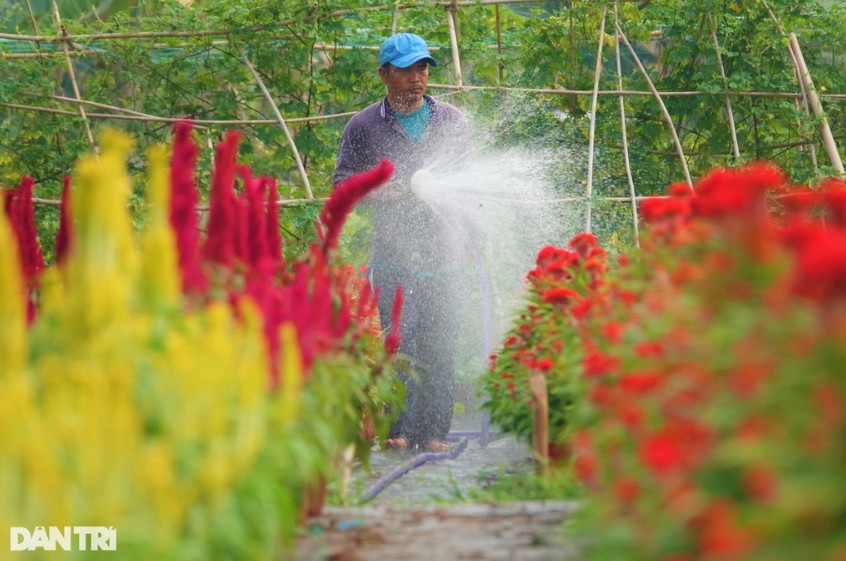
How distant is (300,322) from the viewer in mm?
2994

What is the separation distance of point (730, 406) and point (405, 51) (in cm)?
446

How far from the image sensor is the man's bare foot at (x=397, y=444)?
233 inches

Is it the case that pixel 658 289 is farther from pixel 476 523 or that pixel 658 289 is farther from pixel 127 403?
pixel 127 403

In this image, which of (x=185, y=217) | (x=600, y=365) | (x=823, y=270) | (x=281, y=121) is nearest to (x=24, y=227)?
(x=185, y=217)

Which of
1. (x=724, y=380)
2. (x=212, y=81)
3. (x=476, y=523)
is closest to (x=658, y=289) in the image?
(x=476, y=523)

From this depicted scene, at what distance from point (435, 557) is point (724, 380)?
970 millimetres

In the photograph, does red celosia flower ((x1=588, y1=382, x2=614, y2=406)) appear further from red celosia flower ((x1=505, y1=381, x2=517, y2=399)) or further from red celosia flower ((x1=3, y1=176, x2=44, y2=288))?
red celosia flower ((x1=3, y1=176, x2=44, y2=288))

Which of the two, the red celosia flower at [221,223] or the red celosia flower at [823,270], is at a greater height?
the red celosia flower at [221,223]

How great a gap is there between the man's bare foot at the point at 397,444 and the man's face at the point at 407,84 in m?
1.60

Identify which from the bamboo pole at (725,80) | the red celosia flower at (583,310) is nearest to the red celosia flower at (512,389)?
the red celosia flower at (583,310)

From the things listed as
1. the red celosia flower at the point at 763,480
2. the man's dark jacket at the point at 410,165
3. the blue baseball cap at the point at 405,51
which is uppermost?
the blue baseball cap at the point at 405,51

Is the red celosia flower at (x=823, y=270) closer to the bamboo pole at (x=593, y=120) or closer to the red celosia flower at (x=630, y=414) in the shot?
the red celosia flower at (x=630, y=414)

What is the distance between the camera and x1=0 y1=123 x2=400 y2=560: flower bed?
206 cm

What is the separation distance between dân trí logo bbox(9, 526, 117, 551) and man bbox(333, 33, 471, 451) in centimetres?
397
